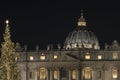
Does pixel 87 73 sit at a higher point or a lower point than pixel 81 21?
lower

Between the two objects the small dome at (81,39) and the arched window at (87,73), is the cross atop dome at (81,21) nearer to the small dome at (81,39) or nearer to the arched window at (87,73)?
the small dome at (81,39)

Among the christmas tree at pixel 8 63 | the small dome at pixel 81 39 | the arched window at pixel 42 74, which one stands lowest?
the arched window at pixel 42 74

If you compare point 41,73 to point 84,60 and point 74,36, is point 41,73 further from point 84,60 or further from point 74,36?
point 74,36

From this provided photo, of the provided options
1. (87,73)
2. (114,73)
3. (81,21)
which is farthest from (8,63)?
(81,21)

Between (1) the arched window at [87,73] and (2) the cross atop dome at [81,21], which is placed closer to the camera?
(1) the arched window at [87,73]

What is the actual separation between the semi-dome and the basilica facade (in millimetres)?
18750

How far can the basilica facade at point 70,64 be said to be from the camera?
128375 mm

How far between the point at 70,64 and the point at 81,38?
87.4 feet

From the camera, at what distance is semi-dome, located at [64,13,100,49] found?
152 metres

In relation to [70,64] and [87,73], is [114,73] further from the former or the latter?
[70,64]

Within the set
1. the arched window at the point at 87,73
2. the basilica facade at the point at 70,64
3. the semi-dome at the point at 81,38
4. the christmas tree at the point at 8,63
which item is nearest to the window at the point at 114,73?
the basilica facade at the point at 70,64

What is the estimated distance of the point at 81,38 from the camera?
154500 mm

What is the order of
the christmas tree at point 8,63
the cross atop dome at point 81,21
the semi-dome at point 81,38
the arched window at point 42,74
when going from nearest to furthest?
1. the christmas tree at point 8,63
2. the arched window at point 42,74
3. the semi-dome at point 81,38
4. the cross atop dome at point 81,21

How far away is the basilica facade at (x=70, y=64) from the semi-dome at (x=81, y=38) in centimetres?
1875
